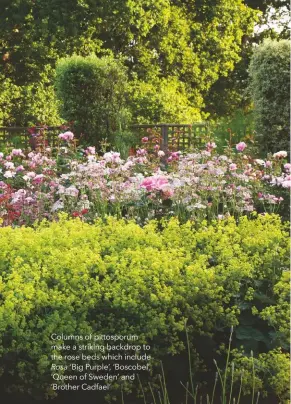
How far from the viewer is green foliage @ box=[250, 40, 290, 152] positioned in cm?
1149

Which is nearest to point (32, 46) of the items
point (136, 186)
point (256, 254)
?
point (136, 186)

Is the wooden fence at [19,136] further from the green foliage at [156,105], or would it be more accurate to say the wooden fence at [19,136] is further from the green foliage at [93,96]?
the green foliage at [156,105]

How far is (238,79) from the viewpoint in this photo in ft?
74.0

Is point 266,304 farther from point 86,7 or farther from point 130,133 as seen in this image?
point 86,7

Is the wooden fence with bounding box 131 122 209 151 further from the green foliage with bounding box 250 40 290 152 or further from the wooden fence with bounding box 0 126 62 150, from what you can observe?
the green foliage with bounding box 250 40 290 152

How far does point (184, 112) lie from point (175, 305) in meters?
14.4

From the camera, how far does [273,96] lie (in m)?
11.6

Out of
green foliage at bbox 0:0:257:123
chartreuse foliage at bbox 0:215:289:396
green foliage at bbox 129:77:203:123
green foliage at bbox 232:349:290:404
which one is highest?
green foliage at bbox 0:0:257:123

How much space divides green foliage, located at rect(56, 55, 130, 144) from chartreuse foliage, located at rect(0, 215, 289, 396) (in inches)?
351

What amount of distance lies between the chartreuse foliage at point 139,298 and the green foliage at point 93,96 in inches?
351

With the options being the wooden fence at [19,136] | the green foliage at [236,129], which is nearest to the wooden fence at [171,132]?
the green foliage at [236,129]

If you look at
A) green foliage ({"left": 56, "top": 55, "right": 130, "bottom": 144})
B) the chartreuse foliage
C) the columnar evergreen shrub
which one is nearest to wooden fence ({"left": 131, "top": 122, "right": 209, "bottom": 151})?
green foliage ({"left": 56, "top": 55, "right": 130, "bottom": 144})

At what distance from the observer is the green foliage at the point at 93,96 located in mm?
13031

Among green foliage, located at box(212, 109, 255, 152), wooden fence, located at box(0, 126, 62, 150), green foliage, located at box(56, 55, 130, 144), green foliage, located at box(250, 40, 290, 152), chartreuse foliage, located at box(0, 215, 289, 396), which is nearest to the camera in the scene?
chartreuse foliage, located at box(0, 215, 289, 396)
